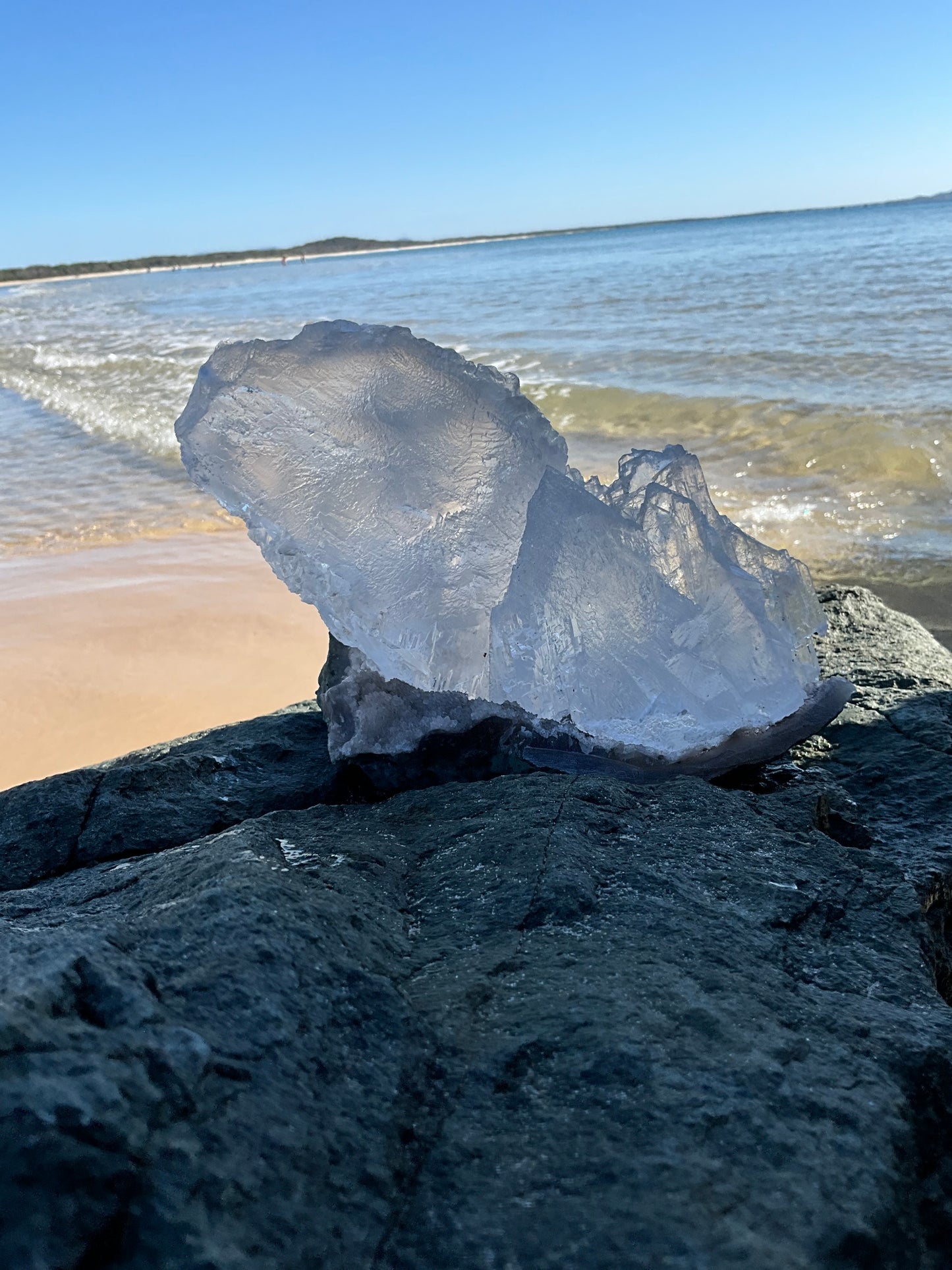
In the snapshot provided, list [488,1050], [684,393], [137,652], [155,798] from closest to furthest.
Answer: [488,1050] → [155,798] → [137,652] → [684,393]

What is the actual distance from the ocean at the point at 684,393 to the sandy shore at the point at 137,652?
0.99m

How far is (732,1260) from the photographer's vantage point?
2.46 feet

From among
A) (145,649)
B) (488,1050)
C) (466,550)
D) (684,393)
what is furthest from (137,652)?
(684,393)

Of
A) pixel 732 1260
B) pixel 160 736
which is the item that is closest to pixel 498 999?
pixel 732 1260

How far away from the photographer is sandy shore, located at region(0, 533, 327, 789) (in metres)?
3.19

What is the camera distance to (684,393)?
8.40 meters

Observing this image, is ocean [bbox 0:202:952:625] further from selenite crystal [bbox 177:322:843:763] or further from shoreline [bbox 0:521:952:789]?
selenite crystal [bbox 177:322:843:763]

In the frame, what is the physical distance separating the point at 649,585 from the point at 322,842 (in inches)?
31.6

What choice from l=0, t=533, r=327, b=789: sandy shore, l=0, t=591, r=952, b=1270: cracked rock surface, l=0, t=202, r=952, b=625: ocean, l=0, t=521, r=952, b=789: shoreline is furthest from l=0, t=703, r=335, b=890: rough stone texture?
l=0, t=202, r=952, b=625: ocean

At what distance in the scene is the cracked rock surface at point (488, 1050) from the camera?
2.48ft

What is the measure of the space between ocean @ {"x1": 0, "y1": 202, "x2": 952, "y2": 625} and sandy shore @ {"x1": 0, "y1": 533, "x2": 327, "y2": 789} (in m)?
0.99

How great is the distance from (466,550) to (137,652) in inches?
88.6

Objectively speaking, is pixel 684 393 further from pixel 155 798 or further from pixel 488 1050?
pixel 488 1050

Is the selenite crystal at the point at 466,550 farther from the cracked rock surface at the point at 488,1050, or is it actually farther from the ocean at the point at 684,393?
the ocean at the point at 684,393
